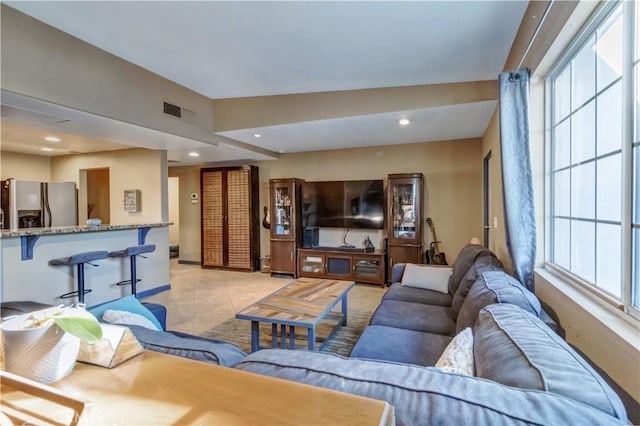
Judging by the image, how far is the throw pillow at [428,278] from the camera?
3.12 metres

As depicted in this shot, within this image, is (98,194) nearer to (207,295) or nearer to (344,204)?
(207,295)

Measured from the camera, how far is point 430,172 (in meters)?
5.11

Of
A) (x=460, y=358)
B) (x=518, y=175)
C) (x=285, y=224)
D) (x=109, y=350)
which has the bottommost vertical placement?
(x=460, y=358)

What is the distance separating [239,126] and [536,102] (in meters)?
3.19

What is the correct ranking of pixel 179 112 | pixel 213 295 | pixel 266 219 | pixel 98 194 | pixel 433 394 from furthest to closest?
pixel 98 194, pixel 266 219, pixel 213 295, pixel 179 112, pixel 433 394

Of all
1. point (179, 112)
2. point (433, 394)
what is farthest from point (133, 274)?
point (433, 394)

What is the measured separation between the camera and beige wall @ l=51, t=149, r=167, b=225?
15.8 feet

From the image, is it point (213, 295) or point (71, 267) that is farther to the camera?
point (213, 295)

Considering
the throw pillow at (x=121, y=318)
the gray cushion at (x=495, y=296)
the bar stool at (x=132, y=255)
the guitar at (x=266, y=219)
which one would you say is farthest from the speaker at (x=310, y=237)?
the throw pillow at (x=121, y=318)

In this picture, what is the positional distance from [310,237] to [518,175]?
4.12 meters

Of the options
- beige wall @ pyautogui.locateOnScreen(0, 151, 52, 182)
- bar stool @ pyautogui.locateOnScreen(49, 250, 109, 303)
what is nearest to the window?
bar stool @ pyautogui.locateOnScreen(49, 250, 109, 303)

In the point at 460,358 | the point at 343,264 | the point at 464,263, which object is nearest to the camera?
the point at 460,358

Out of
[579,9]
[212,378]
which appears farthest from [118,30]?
[579,9]

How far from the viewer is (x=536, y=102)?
2.12m
